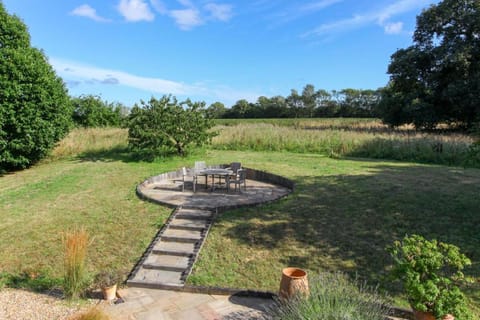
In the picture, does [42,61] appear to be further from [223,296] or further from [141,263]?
[223,296]

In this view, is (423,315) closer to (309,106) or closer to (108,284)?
(108,284)

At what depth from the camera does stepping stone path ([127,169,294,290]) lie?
4.35 m

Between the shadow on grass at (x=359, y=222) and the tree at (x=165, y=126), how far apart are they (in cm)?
557

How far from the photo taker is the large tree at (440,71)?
17.2 metres

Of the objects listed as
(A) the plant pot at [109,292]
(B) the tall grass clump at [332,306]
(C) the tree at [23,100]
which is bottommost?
(A) the plant pot at [109,292]

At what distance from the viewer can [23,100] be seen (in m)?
10.3

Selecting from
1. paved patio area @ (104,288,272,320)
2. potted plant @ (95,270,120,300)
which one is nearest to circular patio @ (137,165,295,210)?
paved patio area @ (104,288,272,320)

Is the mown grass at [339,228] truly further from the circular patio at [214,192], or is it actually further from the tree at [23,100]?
the tree at [23,100]

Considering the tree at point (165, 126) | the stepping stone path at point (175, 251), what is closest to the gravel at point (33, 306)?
the stepping stone path at point (175, 251)

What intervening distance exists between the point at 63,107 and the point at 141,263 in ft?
32.1

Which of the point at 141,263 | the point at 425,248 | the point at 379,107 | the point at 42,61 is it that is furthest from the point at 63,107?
the point at 379,107

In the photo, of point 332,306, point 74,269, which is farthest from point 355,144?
point 74,269

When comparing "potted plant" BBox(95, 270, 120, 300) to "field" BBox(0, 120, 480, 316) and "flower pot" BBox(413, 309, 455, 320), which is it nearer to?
"field" BBox(0, 120, 480, 316)

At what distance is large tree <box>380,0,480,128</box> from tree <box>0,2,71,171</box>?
18487 mm
